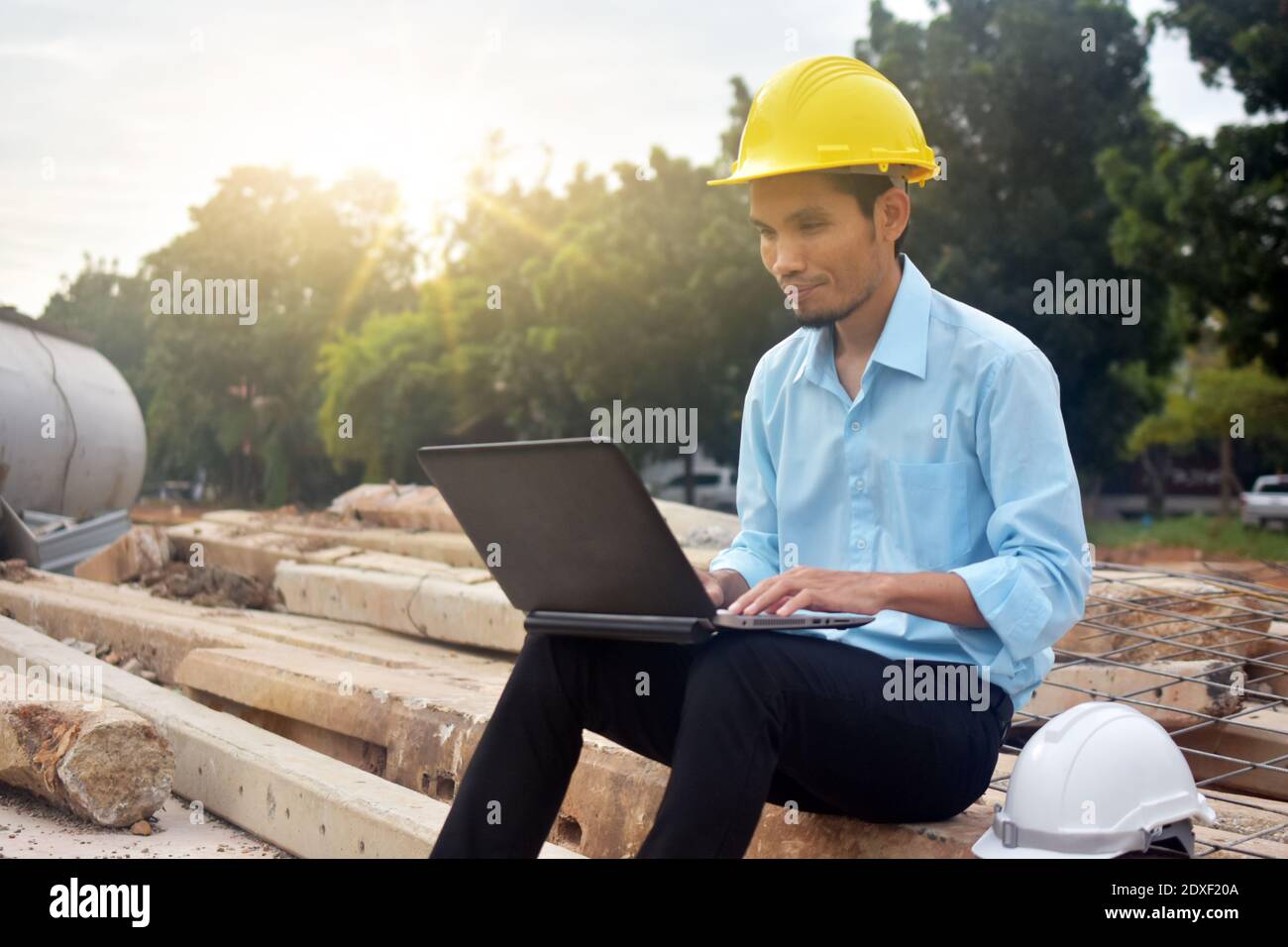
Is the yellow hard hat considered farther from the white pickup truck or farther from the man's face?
the white pickup truck

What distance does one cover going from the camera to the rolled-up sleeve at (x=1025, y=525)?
227 cm

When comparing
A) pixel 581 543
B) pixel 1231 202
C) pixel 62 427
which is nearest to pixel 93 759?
pixel 581 543

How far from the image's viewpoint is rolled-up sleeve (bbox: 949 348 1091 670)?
2.27 meters

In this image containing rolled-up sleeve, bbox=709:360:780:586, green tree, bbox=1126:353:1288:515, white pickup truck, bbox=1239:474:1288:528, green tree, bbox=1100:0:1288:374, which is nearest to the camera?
rolled-up sleeve, bbox=709:360:780:586

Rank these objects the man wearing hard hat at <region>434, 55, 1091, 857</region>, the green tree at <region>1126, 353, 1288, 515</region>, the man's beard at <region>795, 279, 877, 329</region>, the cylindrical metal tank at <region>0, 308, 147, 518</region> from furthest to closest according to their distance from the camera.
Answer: the green tree at <region>1126, 353, 1288, 515</region> < the cylindrical metal tank at <region>0, 308, 147, 518</region> < the man's beard at <region>795, 279, 877, 329</region> < the man wearing hard hat at <region>434, 55, 1091, 857</region>

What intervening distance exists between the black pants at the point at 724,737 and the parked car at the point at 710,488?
1161 inches

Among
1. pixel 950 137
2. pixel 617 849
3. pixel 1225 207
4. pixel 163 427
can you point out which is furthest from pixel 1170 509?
pixel 617 849

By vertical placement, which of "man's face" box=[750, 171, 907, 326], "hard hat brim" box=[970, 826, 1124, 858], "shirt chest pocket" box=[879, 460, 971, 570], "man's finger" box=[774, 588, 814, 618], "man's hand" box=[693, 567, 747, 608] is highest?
"man's face" box=[750, 171, 907, 326]

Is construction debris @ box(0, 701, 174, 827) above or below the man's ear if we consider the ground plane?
below

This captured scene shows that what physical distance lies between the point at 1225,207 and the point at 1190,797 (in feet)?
47.5

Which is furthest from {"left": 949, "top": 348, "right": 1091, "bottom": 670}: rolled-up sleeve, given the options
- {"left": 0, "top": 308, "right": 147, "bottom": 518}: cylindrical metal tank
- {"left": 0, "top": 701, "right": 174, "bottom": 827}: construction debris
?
{"left": 0, "top": 308, "right": 147, "bottom": 518}: cylindrical metal tank

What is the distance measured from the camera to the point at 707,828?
80.1 inches

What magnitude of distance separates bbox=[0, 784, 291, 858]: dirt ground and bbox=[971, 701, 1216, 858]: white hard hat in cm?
222

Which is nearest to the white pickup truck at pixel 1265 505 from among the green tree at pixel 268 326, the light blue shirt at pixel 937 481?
the light blue shirt at pixel 937 481
